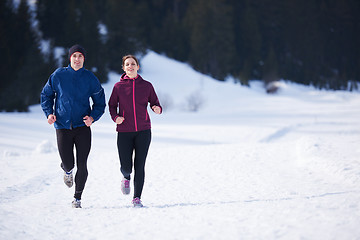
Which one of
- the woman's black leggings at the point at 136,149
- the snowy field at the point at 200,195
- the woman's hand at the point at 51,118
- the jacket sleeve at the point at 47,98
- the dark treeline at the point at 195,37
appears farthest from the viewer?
the dark treeline at the point at 195,37

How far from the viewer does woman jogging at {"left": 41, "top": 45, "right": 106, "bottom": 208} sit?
11.0 feet

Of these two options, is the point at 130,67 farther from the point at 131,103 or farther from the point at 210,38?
the point at 210,38

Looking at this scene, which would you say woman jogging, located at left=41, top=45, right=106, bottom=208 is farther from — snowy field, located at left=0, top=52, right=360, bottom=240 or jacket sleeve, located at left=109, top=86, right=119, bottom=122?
snowy field, located at left=0, top=52, right=360, bottom=240

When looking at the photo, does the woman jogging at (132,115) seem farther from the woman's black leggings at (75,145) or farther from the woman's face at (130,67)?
the woman's black leggings at (75,145)

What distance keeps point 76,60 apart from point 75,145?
3.08 feet

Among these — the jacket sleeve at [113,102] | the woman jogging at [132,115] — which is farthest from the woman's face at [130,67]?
the jacket sleeve at [113,102]

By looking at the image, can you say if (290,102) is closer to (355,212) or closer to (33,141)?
(33,141)

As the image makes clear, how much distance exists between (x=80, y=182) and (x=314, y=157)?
4465 mm

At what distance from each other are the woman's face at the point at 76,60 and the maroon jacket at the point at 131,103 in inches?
18.1

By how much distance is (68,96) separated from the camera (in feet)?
11.0

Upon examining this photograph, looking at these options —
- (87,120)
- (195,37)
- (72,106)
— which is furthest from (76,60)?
(195,37)

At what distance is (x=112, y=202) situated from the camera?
4.11 metres

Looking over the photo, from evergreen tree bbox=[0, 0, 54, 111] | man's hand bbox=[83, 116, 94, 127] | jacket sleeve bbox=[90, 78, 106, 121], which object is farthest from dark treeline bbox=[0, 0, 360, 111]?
man's hand bbox=[83, 116, 94, 127]

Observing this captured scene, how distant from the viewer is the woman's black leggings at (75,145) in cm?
340
